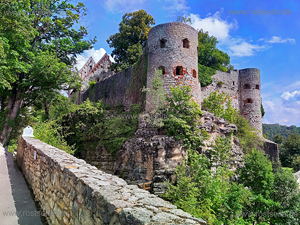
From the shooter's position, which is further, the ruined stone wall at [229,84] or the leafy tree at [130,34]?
the leafy tree at [130,34]

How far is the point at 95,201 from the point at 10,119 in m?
15.3

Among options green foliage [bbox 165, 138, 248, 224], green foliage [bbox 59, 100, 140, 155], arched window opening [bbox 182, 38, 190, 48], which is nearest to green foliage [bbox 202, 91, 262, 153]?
arched window opening [bbox 182, 38, 190, 48]

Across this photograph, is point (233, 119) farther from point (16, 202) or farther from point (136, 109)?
point (16, 202)

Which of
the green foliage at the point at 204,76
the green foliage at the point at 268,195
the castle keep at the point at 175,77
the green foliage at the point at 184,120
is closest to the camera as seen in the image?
the green foliage at the point at 268,195

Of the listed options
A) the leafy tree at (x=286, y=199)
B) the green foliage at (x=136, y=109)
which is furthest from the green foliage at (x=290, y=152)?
the green foliage at (x=136, y=109)

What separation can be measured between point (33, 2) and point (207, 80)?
17.1 m

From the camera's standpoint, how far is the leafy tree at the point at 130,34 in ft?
90.9

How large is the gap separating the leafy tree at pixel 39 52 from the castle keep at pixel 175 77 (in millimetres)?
5060

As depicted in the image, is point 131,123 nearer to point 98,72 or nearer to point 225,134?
point 225,134

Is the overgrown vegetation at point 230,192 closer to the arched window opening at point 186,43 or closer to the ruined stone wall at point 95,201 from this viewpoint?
the arched window opening at point 186,43

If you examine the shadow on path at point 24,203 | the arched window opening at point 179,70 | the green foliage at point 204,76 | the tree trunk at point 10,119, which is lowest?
the shadow on path at point 24,203

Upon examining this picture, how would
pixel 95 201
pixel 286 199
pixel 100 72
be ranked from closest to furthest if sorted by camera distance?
pixel 95 201 → pixel 286 199 → pixel 100 72

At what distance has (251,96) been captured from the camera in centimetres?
2461

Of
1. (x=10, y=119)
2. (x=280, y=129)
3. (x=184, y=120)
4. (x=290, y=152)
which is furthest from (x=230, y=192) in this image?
(x=280, y=129)
